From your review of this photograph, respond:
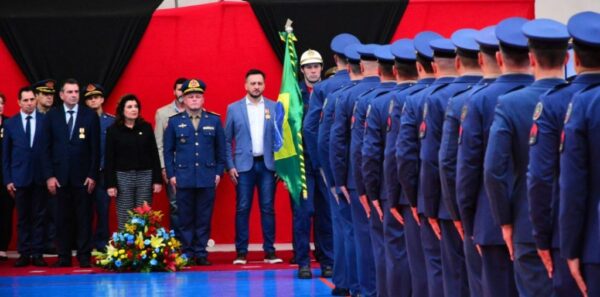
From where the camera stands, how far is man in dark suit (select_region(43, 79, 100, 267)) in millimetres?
13312

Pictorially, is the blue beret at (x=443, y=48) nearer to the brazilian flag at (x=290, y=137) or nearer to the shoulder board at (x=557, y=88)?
the shoulder board at (x=557, y=88)

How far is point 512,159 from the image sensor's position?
18.1ft

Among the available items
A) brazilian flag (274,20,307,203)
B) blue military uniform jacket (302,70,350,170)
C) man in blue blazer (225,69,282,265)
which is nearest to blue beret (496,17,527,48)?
blue military uniform jacket (302,70,350,170)

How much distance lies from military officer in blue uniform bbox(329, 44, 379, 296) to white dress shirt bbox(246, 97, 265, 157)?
14.3 feet

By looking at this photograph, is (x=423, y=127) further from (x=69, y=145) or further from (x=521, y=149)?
(x=69, y=145)

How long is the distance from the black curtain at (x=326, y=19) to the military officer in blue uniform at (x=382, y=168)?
5918mm

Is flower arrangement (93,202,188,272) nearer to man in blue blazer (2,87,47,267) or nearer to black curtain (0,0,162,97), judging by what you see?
man in blue blazer (2,87,47,267)

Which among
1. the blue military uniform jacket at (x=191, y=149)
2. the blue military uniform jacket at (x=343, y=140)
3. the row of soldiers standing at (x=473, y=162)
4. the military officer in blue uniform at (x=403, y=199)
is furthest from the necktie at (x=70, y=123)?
the military officer in blue uniform at (x=403, y=199)

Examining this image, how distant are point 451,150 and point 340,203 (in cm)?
318

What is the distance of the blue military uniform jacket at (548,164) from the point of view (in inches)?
196

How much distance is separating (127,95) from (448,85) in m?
7.25

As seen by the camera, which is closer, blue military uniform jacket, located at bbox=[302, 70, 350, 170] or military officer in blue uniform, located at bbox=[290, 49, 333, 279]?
blue military uniform jacket, located at bbox=[302, 70, 350, 170]

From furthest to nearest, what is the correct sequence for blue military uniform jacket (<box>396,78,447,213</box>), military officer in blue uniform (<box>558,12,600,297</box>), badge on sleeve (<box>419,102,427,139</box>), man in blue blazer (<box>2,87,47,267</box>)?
man in blue blazer (<box>2,87,47,267</box>), blue military uniform jacket (<box>396,78,447,213</box>), badge on sleeve (<box>419,102,427,139</box>), military officer in blue uniform (<box>558,12,600,297</box>)

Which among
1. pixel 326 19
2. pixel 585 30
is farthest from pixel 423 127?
pixel 326 19
